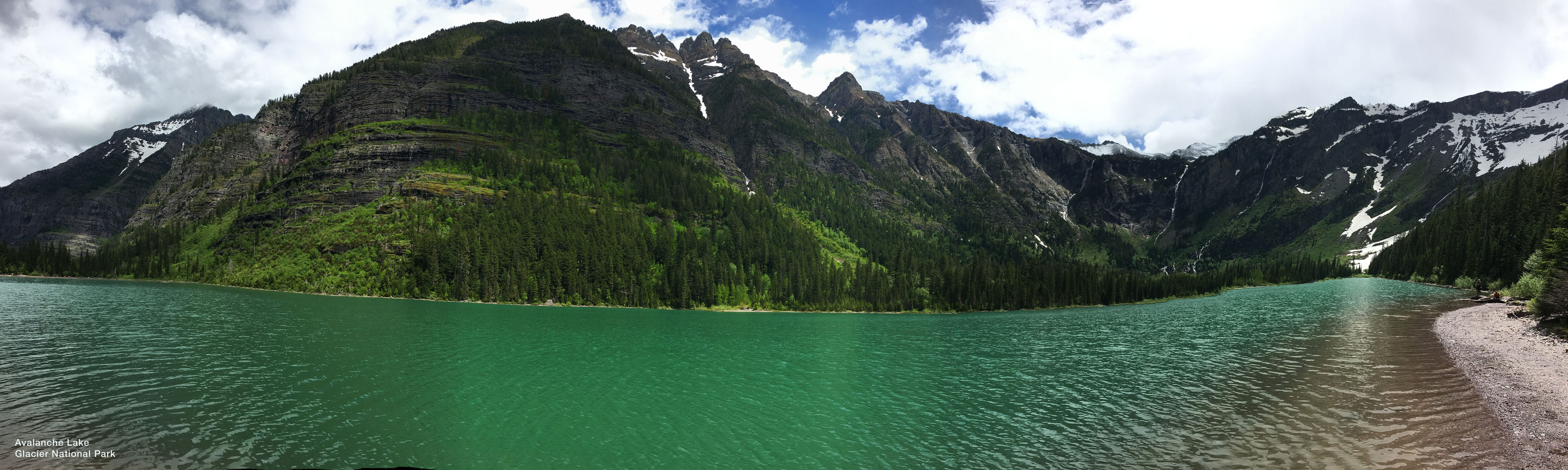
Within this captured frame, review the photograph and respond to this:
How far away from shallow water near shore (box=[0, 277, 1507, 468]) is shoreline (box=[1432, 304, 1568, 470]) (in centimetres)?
118

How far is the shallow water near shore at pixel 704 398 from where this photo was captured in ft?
84.1

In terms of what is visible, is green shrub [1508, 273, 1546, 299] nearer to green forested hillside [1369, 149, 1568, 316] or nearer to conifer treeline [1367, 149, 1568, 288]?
green forested hillside [1369, 149, 1568, 316]

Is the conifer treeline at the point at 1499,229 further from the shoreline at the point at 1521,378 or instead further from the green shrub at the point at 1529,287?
the shoreline at the point at 1521,378

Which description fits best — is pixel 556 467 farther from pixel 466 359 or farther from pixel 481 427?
pixel 466 359

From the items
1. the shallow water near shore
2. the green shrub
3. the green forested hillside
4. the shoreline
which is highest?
the green forested hillside

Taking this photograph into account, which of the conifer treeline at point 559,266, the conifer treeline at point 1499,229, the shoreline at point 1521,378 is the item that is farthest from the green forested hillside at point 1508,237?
the conifer treeline at point 559,266

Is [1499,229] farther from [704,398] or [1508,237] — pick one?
[704,398]

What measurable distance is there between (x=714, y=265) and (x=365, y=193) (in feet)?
362

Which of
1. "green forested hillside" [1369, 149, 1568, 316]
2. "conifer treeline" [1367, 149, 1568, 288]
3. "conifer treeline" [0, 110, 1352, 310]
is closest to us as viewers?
"green forested hillside" [1369, 149, 1568, 316]

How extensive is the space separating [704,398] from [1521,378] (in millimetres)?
52560

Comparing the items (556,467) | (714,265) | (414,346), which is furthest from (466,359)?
(714,265)

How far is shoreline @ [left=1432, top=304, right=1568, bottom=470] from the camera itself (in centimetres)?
2505

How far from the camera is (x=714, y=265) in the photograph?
167750 mm


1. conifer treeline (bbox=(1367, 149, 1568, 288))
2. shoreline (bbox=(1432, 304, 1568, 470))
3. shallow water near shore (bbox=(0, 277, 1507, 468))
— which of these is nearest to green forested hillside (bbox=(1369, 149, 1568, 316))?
conifer treeline (bbox=(1367, 149, 1568, 288))
